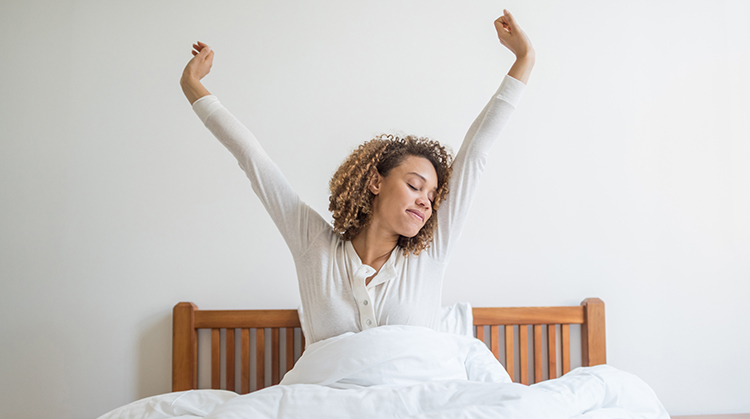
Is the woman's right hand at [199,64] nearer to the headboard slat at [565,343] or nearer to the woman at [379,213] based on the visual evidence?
the woman at [379,213]

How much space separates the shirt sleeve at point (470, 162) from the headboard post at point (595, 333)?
709 millimetres

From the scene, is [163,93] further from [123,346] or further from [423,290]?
[423,290]

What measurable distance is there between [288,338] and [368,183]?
687 millimetres

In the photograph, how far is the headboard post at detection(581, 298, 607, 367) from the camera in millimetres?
1605

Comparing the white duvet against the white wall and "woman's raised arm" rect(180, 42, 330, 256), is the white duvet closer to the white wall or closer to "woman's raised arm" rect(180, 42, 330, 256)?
"woman's raised arm" rect(180, 42, 330, 256)

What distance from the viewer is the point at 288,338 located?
1.59m

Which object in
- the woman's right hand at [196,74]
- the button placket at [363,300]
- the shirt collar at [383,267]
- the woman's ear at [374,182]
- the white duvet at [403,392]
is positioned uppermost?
the woman's right hand at [196,74]

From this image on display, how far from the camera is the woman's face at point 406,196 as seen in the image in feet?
3.62

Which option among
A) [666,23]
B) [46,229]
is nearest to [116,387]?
[46,229]

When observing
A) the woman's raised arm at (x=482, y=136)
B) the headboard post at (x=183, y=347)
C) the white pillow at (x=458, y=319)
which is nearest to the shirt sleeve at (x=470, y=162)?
the woman's raised arm at (x=482, y=136)

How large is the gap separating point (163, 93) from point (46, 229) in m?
0.58

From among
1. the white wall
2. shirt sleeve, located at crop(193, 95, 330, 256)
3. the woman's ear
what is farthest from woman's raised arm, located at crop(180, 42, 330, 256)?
the white wall

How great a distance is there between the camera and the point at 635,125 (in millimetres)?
1697

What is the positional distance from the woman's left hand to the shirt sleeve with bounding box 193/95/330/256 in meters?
0.59
